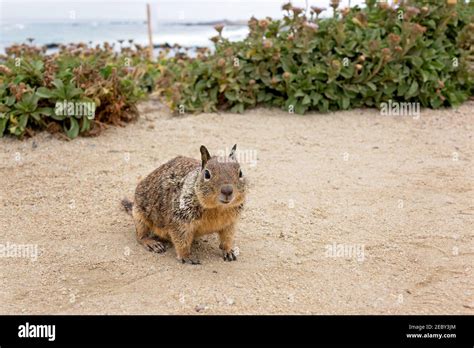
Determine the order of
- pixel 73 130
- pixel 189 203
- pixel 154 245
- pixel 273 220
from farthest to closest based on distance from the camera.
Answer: pixel 73 130 → pixel 273 220 → pixel 154 245 → pixel 189 203

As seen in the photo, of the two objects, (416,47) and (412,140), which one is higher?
(416,47)

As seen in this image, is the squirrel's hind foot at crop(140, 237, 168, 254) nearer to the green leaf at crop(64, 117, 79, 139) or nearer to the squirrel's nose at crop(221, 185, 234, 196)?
the squirrel's nose at crop(221, 185, 234, 196)

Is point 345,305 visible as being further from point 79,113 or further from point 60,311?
point 79,113

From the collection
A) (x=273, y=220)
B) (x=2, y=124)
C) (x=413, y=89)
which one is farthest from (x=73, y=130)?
(x=413, y=89)

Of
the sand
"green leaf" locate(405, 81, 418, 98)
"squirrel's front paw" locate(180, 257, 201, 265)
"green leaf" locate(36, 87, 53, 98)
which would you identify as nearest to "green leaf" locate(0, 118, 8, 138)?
the sand

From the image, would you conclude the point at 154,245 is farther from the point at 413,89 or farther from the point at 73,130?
the point at 413,89

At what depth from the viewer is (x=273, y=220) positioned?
511 centimetres

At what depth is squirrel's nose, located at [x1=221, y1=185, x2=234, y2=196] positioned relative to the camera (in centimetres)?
374

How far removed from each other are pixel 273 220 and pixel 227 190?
1.45 m

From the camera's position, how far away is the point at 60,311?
367cm

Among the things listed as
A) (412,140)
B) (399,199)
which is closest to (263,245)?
(399,199)

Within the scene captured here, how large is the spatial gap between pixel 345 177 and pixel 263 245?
163 cm

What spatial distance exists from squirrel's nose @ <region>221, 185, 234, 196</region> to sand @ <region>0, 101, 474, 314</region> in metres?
0.65

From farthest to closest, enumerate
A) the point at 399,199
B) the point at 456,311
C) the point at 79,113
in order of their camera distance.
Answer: the point at 79,113 → the point at 399,199 → the point at 456,311
